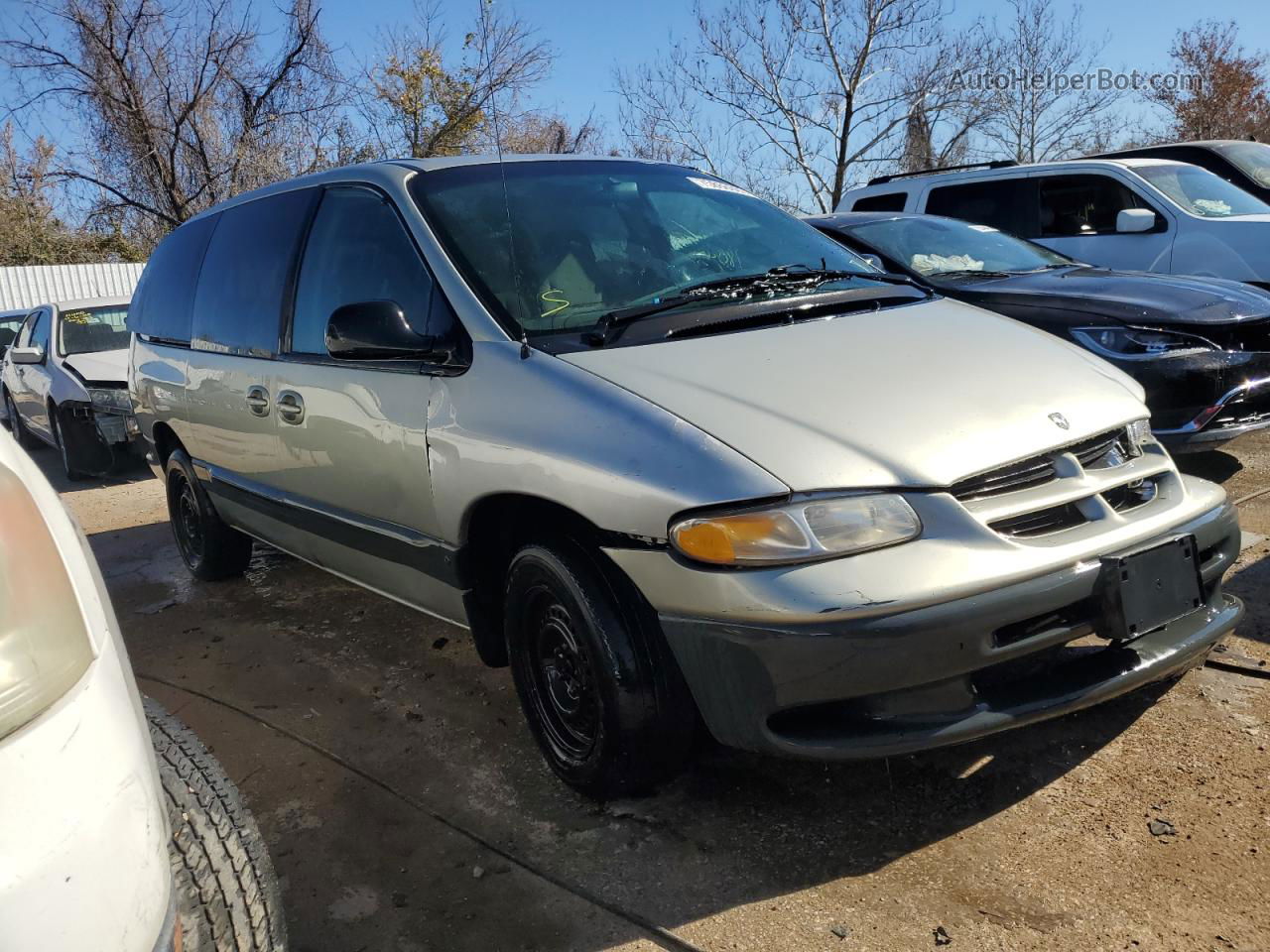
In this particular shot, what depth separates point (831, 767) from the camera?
2.79 m

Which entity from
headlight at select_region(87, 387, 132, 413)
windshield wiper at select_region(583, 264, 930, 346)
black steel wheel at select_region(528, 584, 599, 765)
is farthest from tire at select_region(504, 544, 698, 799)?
headlight at select_region(87, 387, 132, 413)

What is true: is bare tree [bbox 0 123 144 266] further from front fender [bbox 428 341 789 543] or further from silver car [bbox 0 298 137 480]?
front fender [bbox 428 341 789 543]

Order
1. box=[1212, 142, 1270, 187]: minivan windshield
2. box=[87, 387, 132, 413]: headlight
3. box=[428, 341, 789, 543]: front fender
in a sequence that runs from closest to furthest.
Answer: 1. box=[428, 341, 789, 543]: front fender
2. box=[87, 387, 132, 413]: headlight
3. box=[1212, 142, 1270, 187]: minivan windshield

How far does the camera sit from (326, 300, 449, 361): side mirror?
283 centimetres

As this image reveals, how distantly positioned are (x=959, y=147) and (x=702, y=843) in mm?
20651

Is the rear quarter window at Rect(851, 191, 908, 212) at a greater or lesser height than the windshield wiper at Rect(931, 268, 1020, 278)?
greater

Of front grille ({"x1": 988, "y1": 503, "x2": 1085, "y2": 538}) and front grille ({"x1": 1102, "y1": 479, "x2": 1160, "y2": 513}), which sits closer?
front grille ({"x1": 988, "y1": 503, "x2": 1085, "y2": 538})

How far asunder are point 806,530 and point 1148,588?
83 centimetres

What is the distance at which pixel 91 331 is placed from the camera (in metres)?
9.06

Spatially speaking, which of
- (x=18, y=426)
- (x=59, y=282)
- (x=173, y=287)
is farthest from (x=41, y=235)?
(x=173, y=287)

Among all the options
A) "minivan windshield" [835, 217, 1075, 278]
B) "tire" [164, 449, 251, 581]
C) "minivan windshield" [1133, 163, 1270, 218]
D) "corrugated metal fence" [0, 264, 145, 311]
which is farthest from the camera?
"corrugated metal fence" [0, 264, 145, 311]

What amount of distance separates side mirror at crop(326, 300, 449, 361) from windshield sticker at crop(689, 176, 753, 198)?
1.35m

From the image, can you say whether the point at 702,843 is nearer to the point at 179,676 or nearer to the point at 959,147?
the point at 179,676

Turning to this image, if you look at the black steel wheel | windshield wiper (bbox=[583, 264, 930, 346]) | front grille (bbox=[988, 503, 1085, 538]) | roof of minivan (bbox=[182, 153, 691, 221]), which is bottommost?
the black steel wheel
